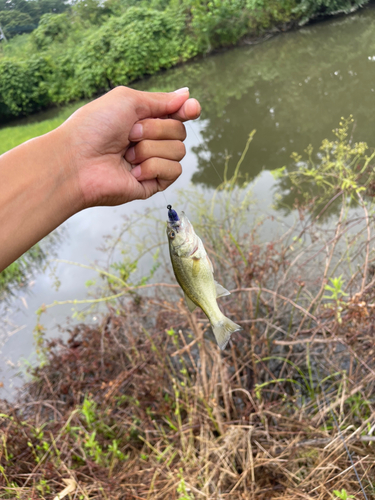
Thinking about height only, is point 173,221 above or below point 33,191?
below

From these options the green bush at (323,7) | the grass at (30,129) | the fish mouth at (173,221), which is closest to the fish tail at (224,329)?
the fish mouth at (173,221)

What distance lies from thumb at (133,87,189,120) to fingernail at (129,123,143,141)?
0.05 m

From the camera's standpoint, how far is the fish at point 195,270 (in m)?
1.50

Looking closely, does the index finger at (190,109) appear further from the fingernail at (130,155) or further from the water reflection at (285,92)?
the water reflection at (285,92)

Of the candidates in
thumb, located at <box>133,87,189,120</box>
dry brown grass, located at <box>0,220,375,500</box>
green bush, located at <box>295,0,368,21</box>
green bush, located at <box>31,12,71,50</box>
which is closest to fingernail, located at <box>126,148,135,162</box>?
thumb, located at <box>133,87,189,120</box>

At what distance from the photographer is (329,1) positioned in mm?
15438

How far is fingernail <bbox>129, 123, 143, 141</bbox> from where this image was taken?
1997mm

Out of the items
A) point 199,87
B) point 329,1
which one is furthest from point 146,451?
point 329,1

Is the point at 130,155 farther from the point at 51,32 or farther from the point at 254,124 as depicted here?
the point at 51,32

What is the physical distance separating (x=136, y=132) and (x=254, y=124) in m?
8.22

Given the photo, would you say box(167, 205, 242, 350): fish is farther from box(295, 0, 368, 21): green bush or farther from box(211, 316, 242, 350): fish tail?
box(295, 0, 368, 21): green bush

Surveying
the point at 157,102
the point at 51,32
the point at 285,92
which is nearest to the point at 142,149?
the point at 157,102

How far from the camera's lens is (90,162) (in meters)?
1.98

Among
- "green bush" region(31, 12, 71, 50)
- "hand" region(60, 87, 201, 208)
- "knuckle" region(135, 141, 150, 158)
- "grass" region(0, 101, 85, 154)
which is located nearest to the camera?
"hand" region(60, 87, 201, 208)
